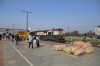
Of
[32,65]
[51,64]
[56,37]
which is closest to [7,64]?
[32,65]

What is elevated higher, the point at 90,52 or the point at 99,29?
the point at 99,29

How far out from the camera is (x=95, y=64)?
8125 mm

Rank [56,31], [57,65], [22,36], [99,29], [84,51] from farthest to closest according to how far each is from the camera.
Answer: [22,36]
[99,29]
[56,31]
[84,51]
[57,65]

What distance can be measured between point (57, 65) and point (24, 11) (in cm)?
2425

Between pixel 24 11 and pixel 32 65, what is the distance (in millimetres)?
23892

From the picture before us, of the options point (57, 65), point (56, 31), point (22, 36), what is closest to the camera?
point (57, 65)

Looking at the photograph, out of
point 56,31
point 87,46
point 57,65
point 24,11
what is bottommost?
point 57,65

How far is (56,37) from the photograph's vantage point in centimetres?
3062

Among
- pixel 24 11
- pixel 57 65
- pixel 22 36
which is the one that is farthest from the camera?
pixel 22 36

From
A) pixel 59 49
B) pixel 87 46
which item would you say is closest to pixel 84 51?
pixel 87 46

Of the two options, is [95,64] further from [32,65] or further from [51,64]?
[32,65]

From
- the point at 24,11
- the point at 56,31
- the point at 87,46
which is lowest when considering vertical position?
the point at 87,46

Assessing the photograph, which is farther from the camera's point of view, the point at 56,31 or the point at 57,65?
the point at 56,31

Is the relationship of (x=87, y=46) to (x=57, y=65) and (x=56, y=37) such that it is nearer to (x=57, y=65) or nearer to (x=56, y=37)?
(x=57, y=65)
